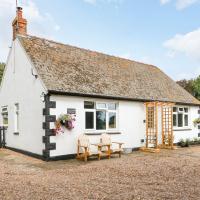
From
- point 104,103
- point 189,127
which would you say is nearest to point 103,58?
point 104,103

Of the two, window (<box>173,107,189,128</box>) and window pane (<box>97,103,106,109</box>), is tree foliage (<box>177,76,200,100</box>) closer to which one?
window (<box>173,107,189,128</box>)

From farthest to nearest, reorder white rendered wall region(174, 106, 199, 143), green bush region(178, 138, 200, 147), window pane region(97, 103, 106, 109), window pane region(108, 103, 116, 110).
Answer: white rendered wall region(174, 106, 199, 143), green bush region(178, 138, 200, 147), window pane region(108, 103, 116, 110), window pane region(97, 103, 106, 109)

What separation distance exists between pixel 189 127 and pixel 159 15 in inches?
358

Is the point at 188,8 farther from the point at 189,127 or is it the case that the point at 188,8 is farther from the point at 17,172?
the point at 17,172

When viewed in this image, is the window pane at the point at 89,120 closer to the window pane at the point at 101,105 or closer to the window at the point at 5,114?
the window pane at the point at 101,105

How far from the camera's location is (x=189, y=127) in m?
19.8

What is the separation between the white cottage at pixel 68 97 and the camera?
1245cm

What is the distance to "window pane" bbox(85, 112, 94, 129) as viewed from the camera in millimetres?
13562

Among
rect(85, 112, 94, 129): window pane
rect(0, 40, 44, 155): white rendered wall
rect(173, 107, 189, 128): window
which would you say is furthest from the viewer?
rect(173, 107, 189, 128): window

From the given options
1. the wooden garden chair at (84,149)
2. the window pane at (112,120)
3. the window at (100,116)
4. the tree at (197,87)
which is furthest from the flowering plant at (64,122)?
the tree at (197,87)

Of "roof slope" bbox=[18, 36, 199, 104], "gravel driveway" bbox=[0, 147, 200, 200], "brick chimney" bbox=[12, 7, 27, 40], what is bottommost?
"gravel driveway" bbox=[0, 147, 200, 200]

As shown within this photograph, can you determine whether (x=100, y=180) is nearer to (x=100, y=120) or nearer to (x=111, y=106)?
(x=100, y=120)

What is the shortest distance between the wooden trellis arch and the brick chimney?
8562 mm

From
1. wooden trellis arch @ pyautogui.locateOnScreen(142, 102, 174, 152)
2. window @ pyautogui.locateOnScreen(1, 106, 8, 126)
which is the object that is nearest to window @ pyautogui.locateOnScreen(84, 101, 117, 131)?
wooden trellis arch @ pyautogui.locateOnScreen(142, 102, 174, 152)
